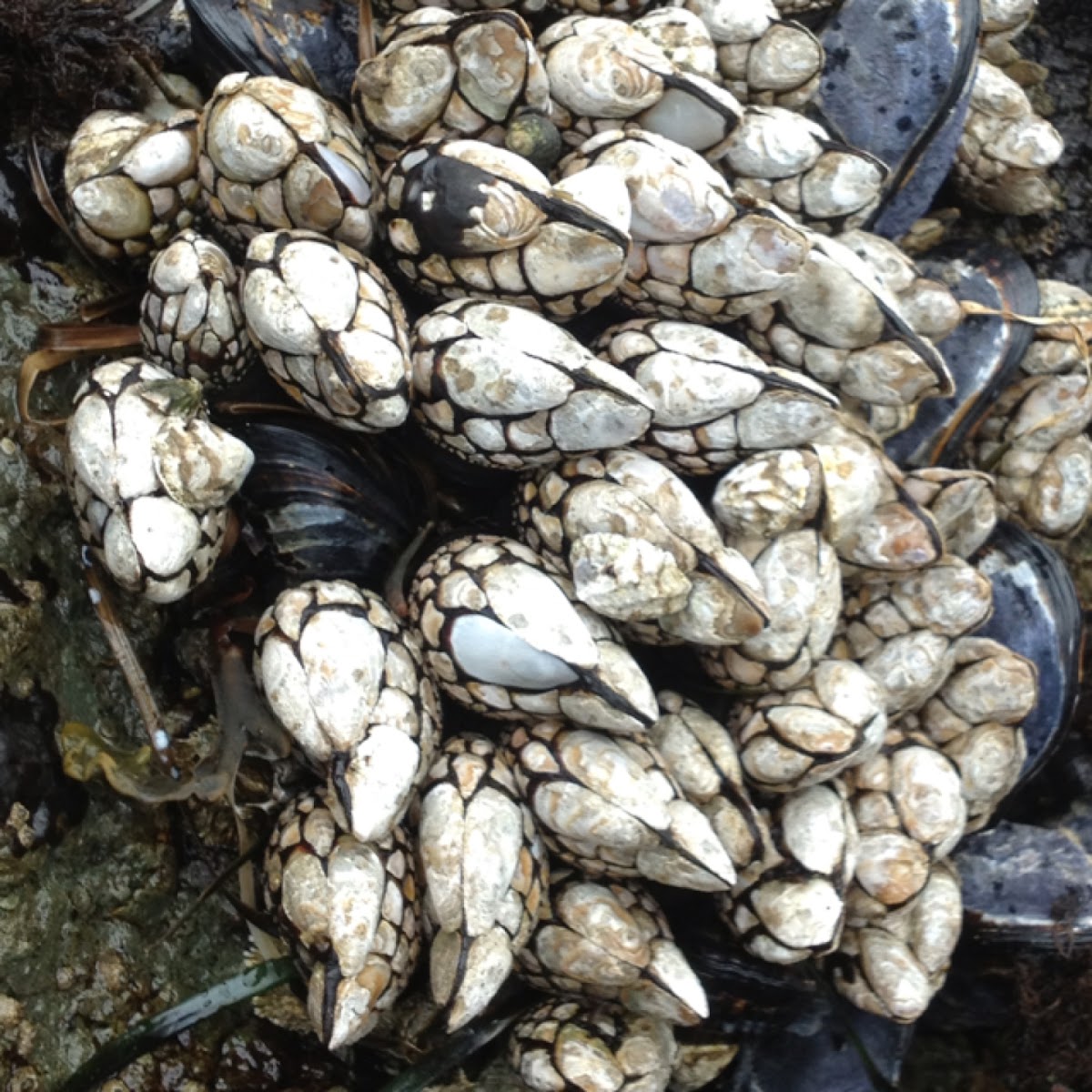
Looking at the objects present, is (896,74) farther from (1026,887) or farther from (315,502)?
(1026,887)

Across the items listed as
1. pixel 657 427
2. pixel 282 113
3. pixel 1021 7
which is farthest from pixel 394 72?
pixel 1021 7

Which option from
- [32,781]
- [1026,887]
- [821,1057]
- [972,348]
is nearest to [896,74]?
[972,348]

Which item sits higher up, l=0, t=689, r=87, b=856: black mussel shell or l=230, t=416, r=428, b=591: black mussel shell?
l=230, t=416, r=428, b=591: black mussel shell

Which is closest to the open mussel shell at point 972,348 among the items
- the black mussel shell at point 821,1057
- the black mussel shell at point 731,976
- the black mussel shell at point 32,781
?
the black mussel shell at point 731,976

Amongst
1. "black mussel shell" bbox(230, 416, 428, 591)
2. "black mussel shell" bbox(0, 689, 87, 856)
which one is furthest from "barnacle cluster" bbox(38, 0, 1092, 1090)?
"black mussel shell" bbox(0, 689, 87, 856)

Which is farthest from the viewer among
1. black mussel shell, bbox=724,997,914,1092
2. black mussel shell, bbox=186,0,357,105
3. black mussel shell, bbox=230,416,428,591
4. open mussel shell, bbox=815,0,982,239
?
open mussel shell, bbox=815,0,982,239

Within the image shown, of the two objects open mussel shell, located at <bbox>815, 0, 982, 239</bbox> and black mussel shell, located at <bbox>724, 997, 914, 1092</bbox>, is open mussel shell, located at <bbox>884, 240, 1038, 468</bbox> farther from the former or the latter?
black mussel shell, located at <bbox>724, 997, 914, 1092</bbox>

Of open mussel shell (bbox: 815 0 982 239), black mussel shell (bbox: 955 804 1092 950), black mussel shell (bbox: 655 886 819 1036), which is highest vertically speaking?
open mussel shell (bbox: 815 0 982 239)
